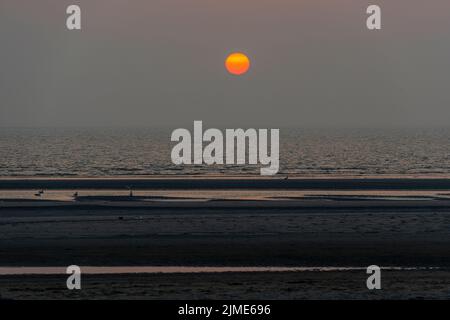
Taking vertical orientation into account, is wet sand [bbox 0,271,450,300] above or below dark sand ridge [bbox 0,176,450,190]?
below

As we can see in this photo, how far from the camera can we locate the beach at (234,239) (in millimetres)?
28078

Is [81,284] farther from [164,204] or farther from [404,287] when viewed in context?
[164,204]

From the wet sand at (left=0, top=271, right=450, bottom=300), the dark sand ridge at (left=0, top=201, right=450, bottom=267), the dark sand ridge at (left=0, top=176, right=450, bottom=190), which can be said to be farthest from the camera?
the dark sand ridge at (left=0, top=176, right=450, bottom=190)

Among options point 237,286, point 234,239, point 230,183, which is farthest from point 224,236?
point 230,183

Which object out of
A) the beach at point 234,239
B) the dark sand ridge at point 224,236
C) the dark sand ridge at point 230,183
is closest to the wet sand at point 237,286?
the beach at point 234,239

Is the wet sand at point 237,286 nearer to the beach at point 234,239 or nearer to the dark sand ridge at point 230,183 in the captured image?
the beach at point 234,239

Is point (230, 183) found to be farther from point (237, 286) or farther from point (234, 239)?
point (237, 286)

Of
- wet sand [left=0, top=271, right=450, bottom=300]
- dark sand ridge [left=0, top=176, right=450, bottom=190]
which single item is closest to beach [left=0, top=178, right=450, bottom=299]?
wet sand [left=0, top=271, right=450, bottom=300]

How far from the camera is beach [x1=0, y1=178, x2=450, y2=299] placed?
28078mm

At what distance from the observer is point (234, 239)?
39219mm

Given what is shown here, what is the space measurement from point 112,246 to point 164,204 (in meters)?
19.5

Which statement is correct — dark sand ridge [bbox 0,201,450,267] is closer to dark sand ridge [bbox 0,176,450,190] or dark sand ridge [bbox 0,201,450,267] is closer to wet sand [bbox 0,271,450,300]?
wet sand [bbox 0,271,450,300]

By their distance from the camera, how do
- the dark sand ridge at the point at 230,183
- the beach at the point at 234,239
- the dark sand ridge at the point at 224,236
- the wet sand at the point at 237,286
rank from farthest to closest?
the dark sand ridge at the point at 230,183 < the dark sand ridge at the point at 224,236 < the beach at the point at 234,239 < the wet sand at the point at 237,286
